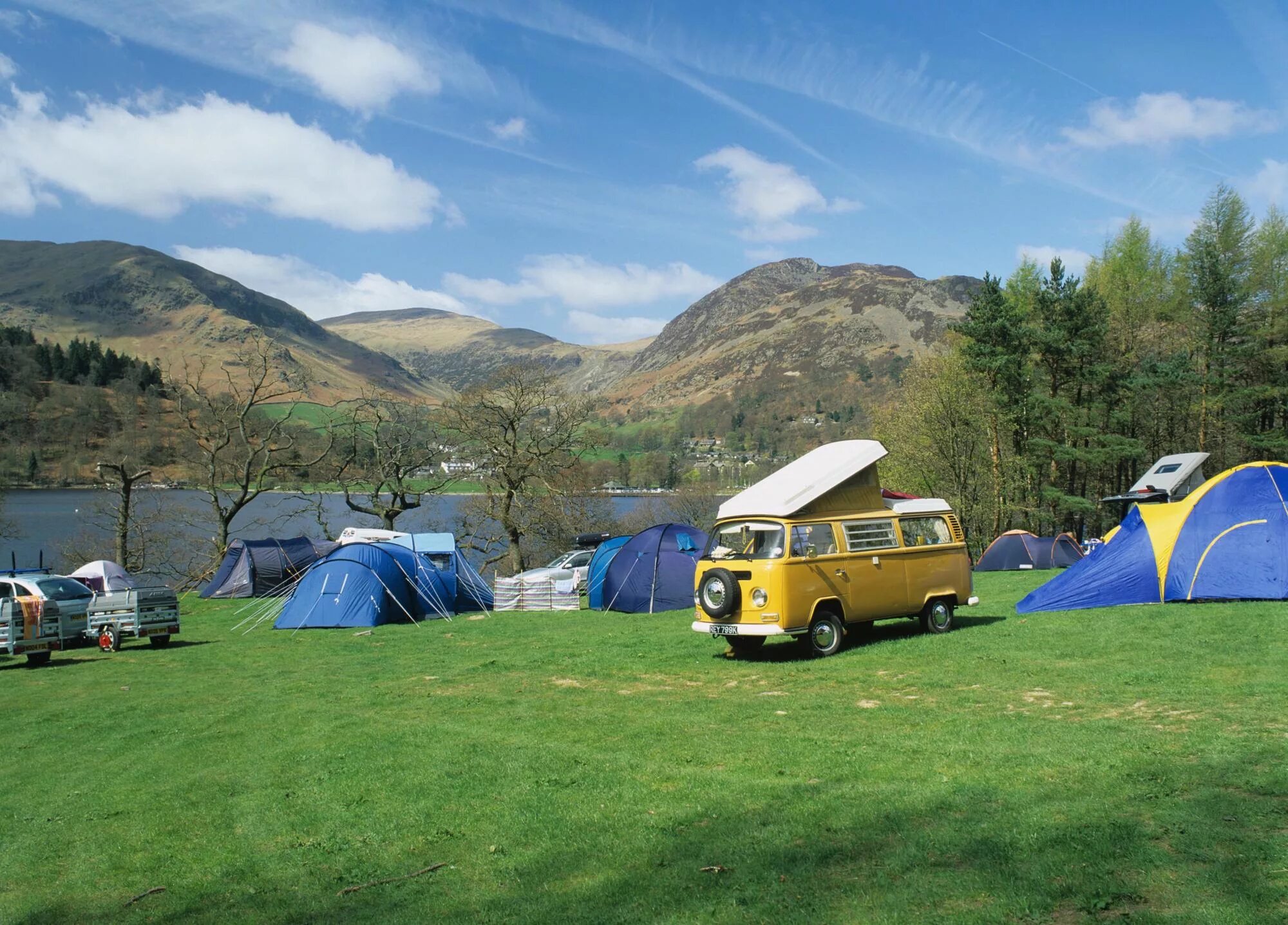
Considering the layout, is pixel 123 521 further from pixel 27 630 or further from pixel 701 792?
pixel 701 792

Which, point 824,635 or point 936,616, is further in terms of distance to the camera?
point 936,616

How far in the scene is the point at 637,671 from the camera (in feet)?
45.7

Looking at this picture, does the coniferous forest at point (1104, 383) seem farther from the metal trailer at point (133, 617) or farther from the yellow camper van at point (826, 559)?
the metal trailer at point (133, 617)

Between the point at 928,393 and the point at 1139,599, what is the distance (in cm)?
3070

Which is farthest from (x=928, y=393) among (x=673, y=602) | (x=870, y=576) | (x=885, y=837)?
(x=885, y=837)

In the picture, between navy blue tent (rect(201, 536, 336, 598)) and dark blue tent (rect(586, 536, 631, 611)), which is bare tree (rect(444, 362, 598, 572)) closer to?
navy blue tent (rect(201, 536, 336, 598))

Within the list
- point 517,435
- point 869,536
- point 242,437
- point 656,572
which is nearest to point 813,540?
point 869,536

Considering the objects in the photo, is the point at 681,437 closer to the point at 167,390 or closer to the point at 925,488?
the point at 925,488

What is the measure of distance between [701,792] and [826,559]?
298 inches

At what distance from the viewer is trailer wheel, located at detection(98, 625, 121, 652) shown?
796 inches

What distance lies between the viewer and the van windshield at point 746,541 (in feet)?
45.9

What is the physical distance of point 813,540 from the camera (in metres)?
14.2

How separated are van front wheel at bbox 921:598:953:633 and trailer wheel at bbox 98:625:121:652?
17.3 m

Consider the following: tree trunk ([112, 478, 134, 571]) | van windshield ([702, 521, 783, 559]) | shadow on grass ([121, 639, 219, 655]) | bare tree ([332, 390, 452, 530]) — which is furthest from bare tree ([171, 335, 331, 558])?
van windshield ([702, 521, 783, 559])
